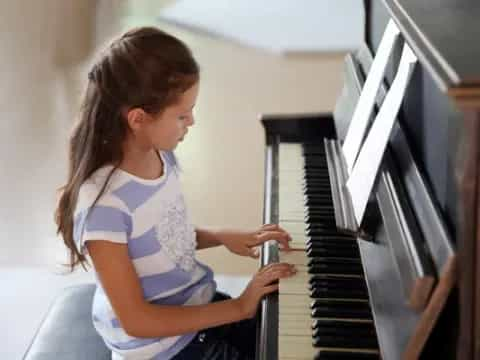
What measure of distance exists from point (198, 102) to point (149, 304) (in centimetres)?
253

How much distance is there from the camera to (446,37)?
1.02 meters

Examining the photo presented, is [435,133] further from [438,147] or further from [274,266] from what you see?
[274,266]

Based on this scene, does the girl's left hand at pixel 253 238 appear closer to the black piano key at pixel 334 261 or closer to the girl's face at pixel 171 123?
the black piano key at pixel 334 261

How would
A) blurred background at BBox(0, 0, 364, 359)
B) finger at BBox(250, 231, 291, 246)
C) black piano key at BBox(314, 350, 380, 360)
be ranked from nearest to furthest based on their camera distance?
1. black piano key at BBox(314, 350, 380, 360)
2. finger at BBox(250, 231, 291, 246)
3. blurred background at BBox(0, 0, 364, 359)

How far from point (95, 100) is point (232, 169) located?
6.15 ft

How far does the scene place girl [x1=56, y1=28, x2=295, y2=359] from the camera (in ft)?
4.22

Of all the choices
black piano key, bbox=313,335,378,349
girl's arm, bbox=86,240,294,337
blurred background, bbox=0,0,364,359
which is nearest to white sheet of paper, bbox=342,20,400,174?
girl's arm, bbox=86,240,294,337

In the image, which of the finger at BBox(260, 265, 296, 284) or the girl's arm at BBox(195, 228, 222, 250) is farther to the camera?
the girl's arm at BBox(195, 228, 222, 250)

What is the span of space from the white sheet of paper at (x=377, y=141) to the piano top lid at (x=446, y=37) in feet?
0.20

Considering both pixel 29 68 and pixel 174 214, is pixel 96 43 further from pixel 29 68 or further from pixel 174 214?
pixel 174 214

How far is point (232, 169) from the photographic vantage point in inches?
125

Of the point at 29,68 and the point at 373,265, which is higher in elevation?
the point at 373,265

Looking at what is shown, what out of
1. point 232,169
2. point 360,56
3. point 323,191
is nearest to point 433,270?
point 323,191

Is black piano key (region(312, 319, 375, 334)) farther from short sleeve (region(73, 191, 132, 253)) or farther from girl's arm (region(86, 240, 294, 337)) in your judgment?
short sleeve (region(73, 191, 132, 253))
